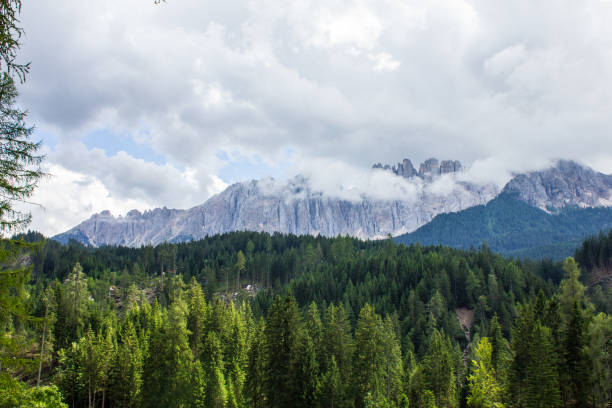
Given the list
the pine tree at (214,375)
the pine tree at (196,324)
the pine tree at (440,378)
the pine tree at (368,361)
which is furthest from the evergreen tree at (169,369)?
the pine tree at (440,378)

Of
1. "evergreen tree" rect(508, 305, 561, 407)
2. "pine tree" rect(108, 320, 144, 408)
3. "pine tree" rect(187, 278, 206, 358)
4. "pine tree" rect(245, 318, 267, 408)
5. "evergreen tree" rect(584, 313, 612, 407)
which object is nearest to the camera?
"evergreen tree" rect(508, 305, 561, 407)

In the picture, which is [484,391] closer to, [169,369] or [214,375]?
[214,375]

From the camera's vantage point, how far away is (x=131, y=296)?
97.0 meters

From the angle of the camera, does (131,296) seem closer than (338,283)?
Yes

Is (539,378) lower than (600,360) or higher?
lower

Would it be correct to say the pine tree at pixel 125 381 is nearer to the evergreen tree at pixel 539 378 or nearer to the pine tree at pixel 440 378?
the pine tree at pixel 440 378

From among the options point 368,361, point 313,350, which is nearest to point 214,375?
point 313,350

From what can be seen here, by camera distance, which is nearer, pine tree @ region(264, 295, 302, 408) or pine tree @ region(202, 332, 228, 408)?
pine tree @ region(264, 295, 302, 408)

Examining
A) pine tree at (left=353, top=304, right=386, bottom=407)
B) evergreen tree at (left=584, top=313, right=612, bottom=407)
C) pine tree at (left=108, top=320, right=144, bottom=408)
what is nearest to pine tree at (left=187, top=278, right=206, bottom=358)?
Answer: pine tree at (left=108, top=320, right=144, bottom=408)

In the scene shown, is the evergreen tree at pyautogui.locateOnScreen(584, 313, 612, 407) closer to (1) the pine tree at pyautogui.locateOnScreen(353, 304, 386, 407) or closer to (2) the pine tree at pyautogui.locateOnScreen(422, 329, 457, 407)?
(2) the pine tree at pyautogui.locateOnScreen(422, 329, 457, 407)

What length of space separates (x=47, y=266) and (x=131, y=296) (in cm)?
7458

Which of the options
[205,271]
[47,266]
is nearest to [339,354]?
[205,271]

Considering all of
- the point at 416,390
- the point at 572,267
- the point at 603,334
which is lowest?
the point at 416,390

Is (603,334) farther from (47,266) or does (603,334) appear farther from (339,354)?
(47,266)
